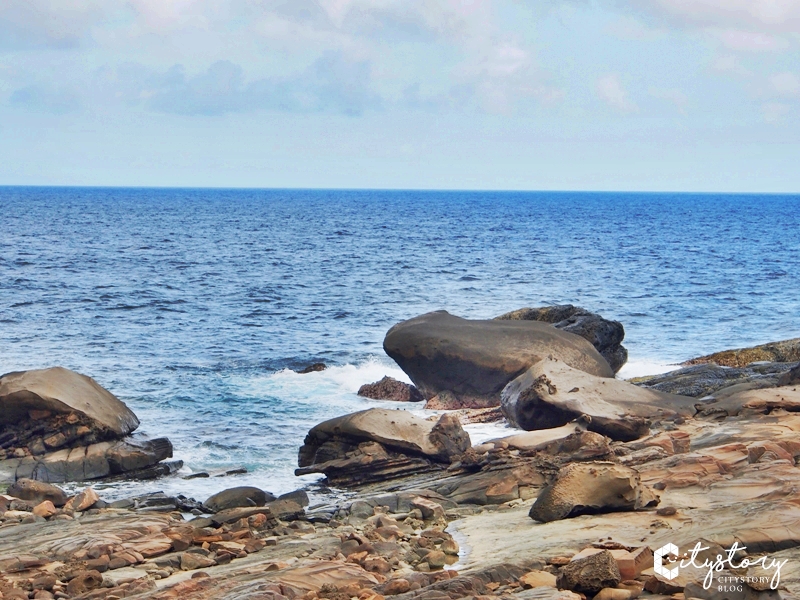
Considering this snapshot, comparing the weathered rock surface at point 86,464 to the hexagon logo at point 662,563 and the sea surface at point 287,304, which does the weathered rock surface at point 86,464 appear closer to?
the sea surface at point 287,304

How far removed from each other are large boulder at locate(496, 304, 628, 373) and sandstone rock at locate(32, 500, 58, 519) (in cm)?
1538

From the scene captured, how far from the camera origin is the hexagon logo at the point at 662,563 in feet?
32.0

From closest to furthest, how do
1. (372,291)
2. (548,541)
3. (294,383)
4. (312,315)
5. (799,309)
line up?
(548,541), (294,383), (312,315), (799,309), (372,291)

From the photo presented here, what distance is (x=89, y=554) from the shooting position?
40.8 feet

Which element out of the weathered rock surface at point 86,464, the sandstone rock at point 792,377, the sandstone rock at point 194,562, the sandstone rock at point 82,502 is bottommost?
the weathered rock surface at point 86,464

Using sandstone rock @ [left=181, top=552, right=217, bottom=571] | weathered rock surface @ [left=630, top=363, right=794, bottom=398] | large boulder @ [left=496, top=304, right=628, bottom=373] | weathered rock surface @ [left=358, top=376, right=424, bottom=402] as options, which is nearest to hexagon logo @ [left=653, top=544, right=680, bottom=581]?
sandstone rock @ [left=181, top=552, right=217, bottom=571]

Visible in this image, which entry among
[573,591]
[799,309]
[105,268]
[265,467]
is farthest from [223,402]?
[105,268]

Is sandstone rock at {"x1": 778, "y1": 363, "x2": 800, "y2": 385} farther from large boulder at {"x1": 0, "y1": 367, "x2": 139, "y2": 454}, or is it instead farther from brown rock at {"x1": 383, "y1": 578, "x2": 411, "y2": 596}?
large boulder at {"x1": 0, "y1": 367, "x2": 139, "y2": 454}

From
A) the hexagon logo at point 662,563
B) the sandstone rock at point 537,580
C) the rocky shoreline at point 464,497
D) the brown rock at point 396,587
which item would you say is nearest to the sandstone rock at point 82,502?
the rocky shoreline at point 464,497

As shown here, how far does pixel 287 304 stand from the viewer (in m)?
45.7

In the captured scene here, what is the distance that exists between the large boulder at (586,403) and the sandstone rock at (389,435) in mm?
2271

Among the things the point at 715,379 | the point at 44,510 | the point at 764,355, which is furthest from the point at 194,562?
the point at 764,355

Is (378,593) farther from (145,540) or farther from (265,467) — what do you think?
(265,467)

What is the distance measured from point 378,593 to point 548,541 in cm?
283
